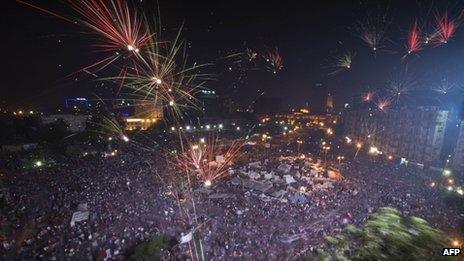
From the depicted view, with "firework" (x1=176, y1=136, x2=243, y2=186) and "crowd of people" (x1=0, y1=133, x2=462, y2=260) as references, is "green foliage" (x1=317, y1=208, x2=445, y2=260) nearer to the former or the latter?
"crowd of people" (x1=0, y1=133, x2=462, y2=260)

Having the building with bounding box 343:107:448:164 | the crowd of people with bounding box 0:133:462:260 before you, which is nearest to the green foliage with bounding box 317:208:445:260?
the crowd of people with bounding box 0:133:462:260

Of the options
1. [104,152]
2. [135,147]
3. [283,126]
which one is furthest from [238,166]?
[283,126]

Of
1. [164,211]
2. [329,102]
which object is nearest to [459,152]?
[164,211]

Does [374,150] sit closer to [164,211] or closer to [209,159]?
[209,159]

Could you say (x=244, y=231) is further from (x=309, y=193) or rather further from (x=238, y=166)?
(x=238, y=166)

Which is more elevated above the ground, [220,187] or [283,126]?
[283,126]
